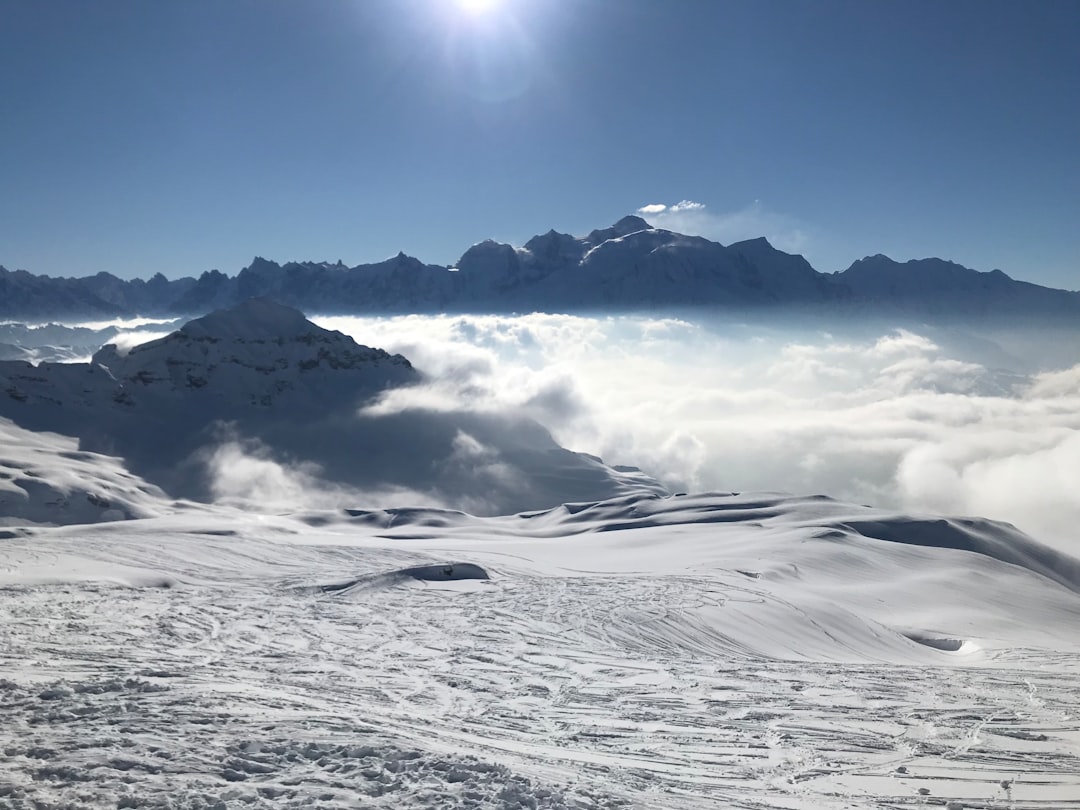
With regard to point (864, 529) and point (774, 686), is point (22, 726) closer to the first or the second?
point (774, 686)

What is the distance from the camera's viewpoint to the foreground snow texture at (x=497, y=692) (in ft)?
34.8

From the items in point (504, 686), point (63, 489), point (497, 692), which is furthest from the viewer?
point (63, 489)

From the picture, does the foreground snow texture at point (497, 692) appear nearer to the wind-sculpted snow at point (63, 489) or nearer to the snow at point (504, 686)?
the snow at point (504, 686)

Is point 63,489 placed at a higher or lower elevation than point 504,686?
lower

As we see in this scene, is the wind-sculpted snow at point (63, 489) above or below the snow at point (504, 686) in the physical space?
below

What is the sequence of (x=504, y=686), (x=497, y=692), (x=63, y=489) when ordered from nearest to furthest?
1. (x=497, y=692)
2. (x=504, y=686)
3. (x=63, y=489)

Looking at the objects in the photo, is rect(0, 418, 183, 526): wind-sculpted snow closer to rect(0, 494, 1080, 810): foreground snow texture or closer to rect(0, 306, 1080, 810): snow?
rect(0, 306, 1080, 810): snow

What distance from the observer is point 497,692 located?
17.2m

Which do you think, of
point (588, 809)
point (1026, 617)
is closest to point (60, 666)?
point (588, 809)

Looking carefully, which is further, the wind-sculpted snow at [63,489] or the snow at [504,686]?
the wind-sculpted snow at [63,489]

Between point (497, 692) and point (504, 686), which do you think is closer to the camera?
point (497, 692)

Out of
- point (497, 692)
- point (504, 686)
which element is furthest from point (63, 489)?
point (497, 692)

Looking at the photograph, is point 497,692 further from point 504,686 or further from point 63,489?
point 63,489

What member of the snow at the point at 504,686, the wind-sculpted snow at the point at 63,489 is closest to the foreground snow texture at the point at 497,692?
the snow at the point at 504,686
